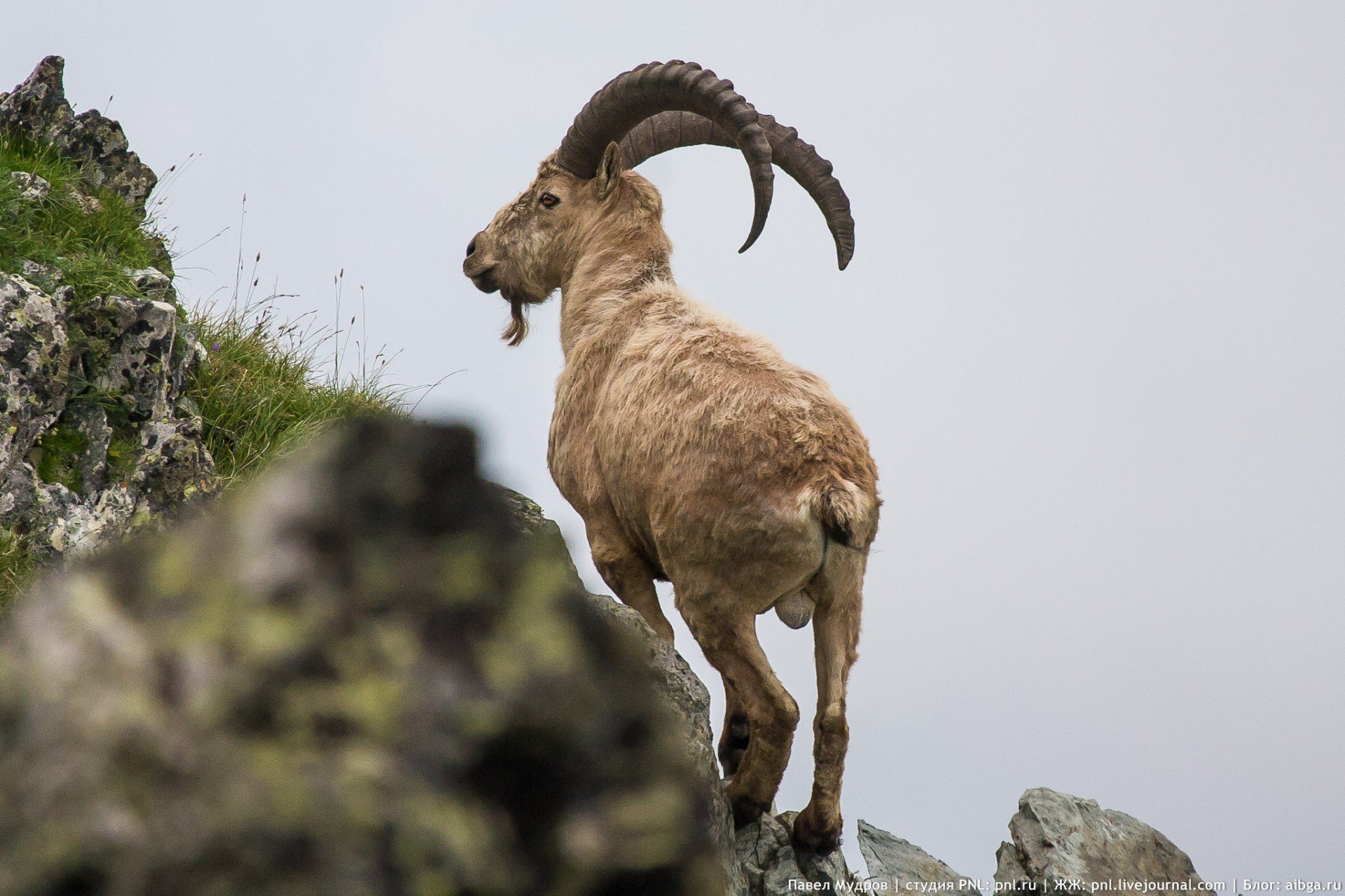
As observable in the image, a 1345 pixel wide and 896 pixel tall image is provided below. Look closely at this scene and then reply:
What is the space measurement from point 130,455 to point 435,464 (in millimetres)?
6087

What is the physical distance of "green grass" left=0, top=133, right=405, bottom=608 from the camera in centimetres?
666

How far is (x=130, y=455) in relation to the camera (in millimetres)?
6613

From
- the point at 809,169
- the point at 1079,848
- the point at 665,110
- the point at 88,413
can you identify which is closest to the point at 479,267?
the point at 665,110

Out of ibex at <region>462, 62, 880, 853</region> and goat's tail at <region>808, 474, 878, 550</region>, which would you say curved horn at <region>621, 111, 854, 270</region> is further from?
goat's tail at <region>808, 474, 878, 550</region>

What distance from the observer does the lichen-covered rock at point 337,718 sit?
3.52 ft

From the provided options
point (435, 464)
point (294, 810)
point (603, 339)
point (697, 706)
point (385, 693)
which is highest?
point (603, 339)

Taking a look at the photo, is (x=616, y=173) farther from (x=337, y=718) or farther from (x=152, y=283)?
(x=337, y=718)

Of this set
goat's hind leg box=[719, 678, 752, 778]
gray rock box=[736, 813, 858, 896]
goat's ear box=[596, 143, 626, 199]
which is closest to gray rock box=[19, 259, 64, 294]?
goat's ear box=[596, 143, 626, 199]

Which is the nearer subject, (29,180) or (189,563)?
(189,563)

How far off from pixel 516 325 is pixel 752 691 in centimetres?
367

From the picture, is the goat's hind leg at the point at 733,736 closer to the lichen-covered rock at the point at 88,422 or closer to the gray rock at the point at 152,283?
the lichen-covered rock at the point at 88,422

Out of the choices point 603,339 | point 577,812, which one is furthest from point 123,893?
point 603,339

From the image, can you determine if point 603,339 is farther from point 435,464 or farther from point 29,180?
point 435,464

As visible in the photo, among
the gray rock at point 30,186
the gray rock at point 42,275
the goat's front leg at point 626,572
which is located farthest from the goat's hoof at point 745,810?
the gray rock at point 30,186
